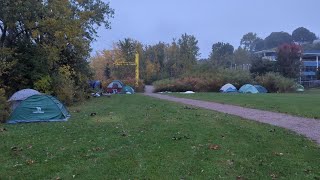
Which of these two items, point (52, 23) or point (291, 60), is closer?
point (52, 23)

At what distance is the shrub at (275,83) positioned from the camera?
48.9 m

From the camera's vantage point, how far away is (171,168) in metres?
7.04

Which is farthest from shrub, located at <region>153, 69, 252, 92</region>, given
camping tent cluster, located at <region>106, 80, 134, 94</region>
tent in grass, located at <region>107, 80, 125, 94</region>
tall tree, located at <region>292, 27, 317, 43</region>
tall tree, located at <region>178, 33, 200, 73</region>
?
tall tree, located at <region>292, 27, 317, 43</region>

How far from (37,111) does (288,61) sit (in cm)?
5755

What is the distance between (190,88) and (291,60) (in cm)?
2612

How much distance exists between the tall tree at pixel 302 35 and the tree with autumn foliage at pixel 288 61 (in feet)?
329

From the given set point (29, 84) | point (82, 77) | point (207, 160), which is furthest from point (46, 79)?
point (207, 160)

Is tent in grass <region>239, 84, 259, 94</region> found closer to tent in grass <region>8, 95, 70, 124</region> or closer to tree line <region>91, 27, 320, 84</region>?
tree line <region>91, 27, 320, 84</region>

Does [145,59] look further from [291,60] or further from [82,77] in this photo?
[82,77]

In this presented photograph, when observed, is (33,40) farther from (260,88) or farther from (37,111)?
(260,88)

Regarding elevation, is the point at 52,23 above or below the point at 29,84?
above

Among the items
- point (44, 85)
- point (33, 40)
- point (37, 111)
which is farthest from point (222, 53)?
point (37, 111)

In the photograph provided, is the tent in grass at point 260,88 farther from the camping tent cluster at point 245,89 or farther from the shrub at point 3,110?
the shrub at point 3,110

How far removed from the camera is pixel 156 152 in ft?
27.6
